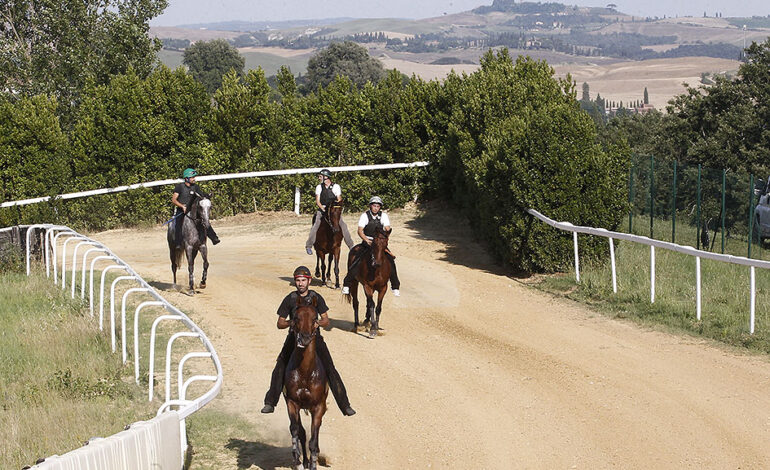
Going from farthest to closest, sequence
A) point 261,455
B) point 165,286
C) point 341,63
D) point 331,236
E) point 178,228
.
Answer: point 341,63 → point 165,286 → point 331,236 → point 178,228 → point 261,455

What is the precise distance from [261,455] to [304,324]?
1927 mm

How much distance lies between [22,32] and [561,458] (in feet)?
129

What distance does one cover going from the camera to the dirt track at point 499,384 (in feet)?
31.7

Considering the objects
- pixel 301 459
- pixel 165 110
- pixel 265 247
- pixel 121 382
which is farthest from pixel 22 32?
pixel 301 459

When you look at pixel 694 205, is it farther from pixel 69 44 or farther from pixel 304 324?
pixel 69 44

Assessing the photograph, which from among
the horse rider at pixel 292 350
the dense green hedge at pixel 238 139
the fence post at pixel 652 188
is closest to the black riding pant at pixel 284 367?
the horse rider at pixel 292 350

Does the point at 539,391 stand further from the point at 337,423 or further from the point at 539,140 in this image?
the point at 539,140

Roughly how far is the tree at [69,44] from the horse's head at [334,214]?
72.5 feet

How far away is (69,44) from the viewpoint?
4047 cm

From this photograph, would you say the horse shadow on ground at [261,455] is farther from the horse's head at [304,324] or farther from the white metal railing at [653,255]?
the white metal railing at [653,255]

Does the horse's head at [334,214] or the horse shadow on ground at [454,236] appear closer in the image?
the horse's head at [334,214]

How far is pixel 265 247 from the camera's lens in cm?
2364

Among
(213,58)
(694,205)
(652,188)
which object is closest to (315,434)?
(652,188)

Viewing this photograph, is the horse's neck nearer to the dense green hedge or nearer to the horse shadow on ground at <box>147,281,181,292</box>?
the horse shadow on ground at <box>147,281,181,292</box>
